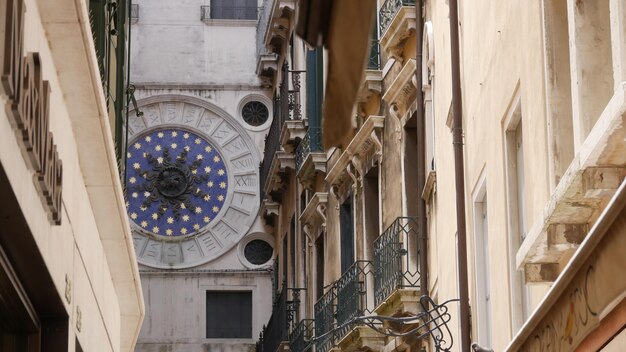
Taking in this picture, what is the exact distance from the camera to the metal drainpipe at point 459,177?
1529 centimetres

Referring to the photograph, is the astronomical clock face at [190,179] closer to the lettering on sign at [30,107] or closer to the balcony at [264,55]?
the balcony at [264,55]

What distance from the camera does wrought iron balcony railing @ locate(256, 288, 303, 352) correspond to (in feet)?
100

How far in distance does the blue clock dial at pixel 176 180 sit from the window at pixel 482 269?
79.8 ft

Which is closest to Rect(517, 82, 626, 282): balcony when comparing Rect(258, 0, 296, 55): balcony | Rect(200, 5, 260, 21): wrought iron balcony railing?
Rect(258, 0, 296, 55): balcony

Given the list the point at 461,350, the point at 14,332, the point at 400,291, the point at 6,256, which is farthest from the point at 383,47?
the point at 6,256

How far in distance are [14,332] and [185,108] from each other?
26.7m

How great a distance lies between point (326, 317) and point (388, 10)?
5241 millimetres

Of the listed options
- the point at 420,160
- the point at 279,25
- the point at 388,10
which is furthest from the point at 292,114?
the point at 420,160

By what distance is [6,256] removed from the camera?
11.5 metres

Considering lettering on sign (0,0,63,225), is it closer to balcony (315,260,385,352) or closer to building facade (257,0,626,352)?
building facade (257,0,626,352)

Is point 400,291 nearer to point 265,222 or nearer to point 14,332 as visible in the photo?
point 14,332

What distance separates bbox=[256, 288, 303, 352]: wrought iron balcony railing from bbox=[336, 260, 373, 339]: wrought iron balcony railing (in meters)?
6.02

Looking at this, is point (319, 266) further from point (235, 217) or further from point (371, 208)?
point (235, 217)

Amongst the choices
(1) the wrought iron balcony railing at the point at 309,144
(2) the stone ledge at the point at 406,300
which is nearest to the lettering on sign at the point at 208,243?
(1) the wrought iron balcony railing at the point at 309,144
